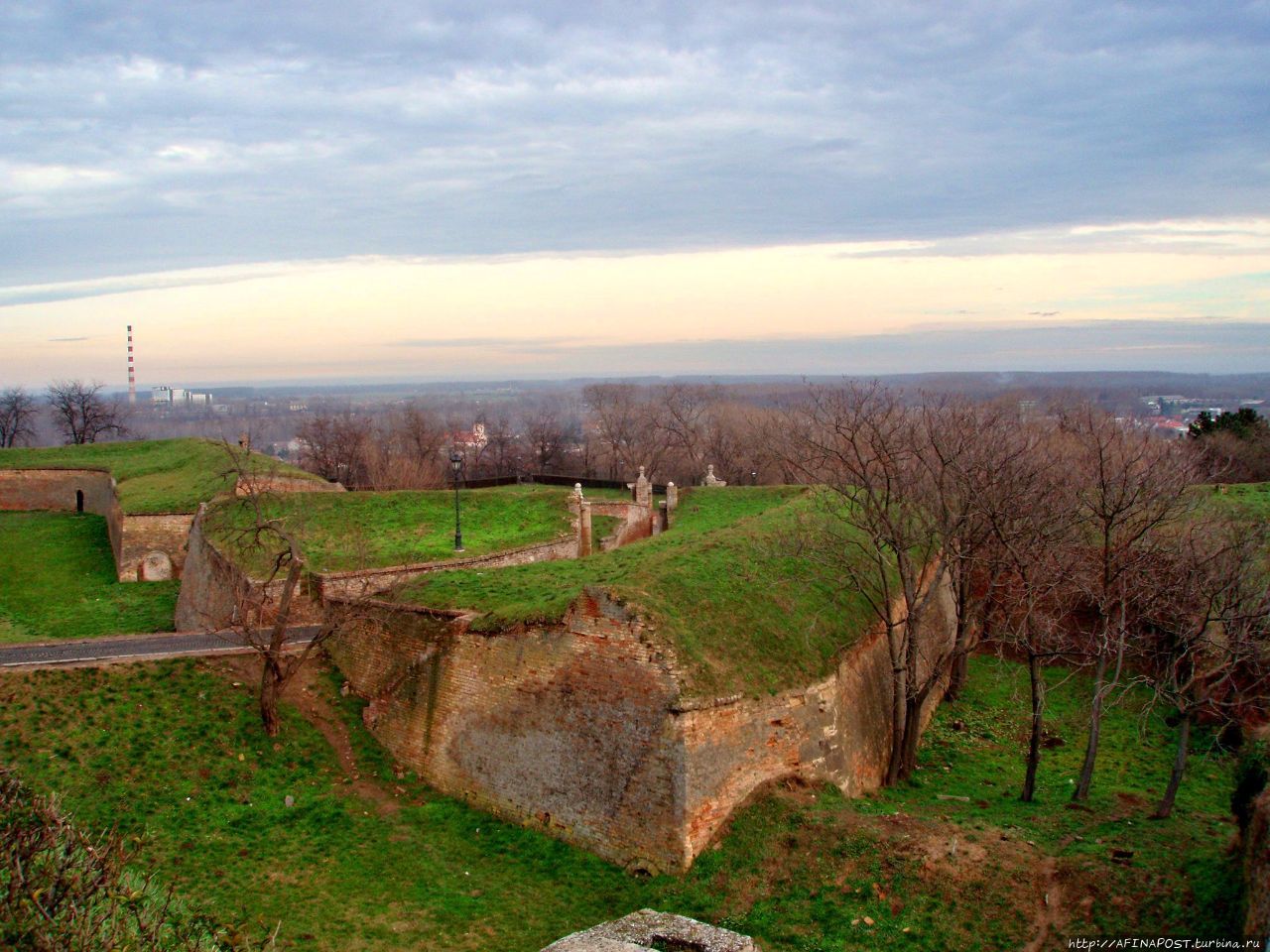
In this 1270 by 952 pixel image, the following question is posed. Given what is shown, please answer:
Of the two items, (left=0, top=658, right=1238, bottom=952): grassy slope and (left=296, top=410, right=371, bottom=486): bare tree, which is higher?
(left=296, top=410, right=371, bottom=486): bare tree

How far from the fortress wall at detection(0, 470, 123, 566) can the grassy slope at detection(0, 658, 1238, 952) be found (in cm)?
2523

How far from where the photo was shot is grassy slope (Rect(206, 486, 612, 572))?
2336 cm

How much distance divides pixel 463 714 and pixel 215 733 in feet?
14.0

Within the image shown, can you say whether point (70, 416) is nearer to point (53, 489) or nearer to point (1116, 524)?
point (53, 489)

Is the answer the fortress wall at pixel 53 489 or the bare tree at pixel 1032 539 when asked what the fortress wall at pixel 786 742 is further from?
the fortress wall at pixel 53 489

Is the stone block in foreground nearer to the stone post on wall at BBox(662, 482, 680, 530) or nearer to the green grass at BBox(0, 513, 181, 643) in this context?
the green grass at BBox(0, 513, 181, 643)

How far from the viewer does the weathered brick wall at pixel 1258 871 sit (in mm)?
9656

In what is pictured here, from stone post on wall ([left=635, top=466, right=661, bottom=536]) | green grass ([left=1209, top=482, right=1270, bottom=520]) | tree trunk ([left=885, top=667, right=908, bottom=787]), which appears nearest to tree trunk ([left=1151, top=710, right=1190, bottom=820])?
tree trunk ([left=885, top=667, right=908, bottom=787])

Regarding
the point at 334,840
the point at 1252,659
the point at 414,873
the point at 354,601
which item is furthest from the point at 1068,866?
the point at 354,601

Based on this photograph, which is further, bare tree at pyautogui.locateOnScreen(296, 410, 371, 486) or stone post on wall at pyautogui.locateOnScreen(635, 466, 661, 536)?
bare tree at pyautogui.locateOnScreen(296, 410, 371, 486)

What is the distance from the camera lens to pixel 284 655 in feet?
59.6

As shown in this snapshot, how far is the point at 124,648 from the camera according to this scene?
725 inches

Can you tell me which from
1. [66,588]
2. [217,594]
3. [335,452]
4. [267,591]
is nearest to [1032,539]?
[267,591]

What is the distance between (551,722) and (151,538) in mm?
19300
